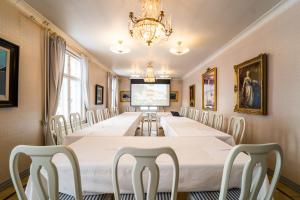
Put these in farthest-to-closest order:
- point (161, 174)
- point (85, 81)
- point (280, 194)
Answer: point (85, 81)
point (280, 194)
point (161, 174)

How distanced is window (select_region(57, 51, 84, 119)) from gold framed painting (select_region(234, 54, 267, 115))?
12.7ft

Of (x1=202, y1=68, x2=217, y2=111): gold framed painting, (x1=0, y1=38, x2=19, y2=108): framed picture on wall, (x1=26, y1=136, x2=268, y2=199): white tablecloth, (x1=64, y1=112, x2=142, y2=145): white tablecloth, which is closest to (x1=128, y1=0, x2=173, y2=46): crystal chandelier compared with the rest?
(x1=26, y1=136, x2=268, y2=199): white tablecloth

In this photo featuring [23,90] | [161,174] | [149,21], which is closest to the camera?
[161,174]

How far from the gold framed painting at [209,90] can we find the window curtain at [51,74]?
4.05m

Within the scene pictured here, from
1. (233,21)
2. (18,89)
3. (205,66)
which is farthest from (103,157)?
(205,66)

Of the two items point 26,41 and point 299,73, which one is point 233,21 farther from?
point 26,41

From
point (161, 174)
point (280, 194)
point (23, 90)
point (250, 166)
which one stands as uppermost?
point (23, 90)

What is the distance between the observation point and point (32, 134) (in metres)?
2.87

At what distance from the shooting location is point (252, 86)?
3.24m

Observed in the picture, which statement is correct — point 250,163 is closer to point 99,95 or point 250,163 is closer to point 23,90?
point 23,90

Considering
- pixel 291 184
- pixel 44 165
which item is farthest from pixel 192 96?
pixel 44 165

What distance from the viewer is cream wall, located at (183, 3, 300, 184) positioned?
2301 mm

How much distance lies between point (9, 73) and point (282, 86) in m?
3.72

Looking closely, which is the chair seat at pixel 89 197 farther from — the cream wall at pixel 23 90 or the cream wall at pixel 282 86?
the cream wall at pixel 282 86
